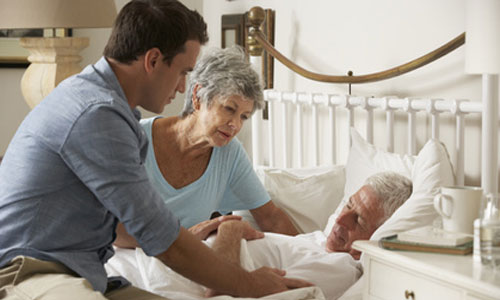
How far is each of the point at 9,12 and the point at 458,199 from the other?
6.74 ft

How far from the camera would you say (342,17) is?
279 cm

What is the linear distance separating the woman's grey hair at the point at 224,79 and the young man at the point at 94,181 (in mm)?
727

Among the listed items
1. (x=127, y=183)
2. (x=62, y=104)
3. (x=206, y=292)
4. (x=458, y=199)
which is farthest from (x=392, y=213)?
(x=62, y=104)

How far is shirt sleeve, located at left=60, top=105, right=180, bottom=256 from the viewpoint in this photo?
1.35 m

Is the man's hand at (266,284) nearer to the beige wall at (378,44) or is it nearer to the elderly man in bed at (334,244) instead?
the elderly man in bed at (334,244)

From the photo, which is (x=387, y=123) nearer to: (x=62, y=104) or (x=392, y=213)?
(x=392, y=213)

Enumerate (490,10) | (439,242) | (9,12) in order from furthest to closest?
(9,12) < (490,10) < (439,242)

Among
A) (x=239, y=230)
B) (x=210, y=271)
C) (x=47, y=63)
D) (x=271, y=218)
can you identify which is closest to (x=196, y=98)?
(x=271, y=218)

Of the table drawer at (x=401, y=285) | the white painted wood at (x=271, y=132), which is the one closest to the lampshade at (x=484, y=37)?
the table drawer at (x=401, y=285)

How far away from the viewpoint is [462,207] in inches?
61.3

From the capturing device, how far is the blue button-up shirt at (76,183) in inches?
53.5

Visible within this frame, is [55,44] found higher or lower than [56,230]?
higher

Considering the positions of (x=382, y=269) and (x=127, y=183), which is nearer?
(x=127, y=183)

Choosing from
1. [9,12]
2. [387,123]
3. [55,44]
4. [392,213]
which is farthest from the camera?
[55,44]
